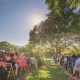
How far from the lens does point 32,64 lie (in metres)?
28.0

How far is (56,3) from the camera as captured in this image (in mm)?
14438

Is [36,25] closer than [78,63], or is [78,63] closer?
[78,63]

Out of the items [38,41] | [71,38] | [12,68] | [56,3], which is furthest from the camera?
[71,38]

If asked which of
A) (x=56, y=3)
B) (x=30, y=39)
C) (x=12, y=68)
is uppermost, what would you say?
(x=30, y=39)

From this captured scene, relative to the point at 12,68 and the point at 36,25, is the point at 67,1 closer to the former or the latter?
the point at 12,68

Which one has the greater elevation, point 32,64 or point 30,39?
point 30,39

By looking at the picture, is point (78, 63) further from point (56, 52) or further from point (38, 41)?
point (56, 52)

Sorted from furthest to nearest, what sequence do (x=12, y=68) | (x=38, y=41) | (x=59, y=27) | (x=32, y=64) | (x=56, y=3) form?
(x=38, y=41) → (x=59, y=27) → (x=32, y=64) → (x=12, y=68) → (x=56, y=3)

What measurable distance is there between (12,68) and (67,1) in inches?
212

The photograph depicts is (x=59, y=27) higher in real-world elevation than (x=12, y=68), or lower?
higher

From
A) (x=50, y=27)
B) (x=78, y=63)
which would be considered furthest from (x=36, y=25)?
(x=78, y=63)

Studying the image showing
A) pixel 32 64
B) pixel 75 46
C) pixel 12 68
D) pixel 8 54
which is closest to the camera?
pixel 12 68


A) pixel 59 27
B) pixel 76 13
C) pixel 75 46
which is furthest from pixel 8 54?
pixel 75 46

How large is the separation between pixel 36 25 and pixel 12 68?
4248 centimetres
